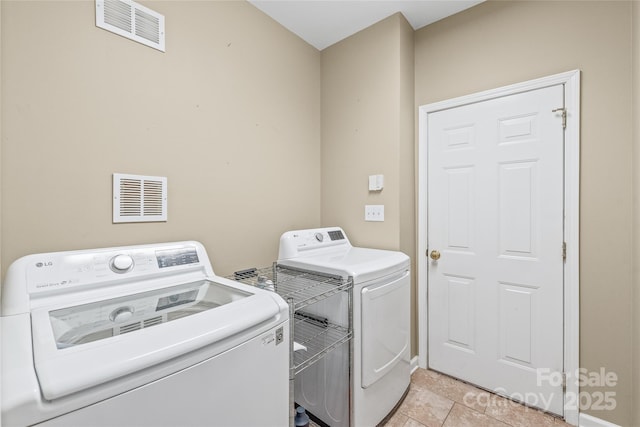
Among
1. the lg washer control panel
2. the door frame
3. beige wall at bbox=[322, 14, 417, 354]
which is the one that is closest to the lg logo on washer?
the lg washer control panel

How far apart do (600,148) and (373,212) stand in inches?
53.0

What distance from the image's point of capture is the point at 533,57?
1.80 metres

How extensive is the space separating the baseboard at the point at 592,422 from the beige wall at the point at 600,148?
0.09 feet

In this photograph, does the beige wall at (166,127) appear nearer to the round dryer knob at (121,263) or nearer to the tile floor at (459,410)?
the round dryer knob at (121,263)

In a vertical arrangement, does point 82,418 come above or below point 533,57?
below

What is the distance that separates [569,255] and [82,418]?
2268 mm

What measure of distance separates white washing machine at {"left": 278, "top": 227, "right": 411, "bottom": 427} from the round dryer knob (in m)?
0.85

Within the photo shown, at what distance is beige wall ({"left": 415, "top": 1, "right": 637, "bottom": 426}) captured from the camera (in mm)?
1553

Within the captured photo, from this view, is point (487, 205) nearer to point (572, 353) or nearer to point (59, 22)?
point (572, 353)

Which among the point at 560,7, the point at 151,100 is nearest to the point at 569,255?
the point at 560,7

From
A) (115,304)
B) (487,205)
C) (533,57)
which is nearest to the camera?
(115,304)

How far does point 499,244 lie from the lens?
1.94 metres

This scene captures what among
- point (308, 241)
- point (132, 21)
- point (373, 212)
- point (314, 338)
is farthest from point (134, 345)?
point (373, 212)

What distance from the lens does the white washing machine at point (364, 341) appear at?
150 centimetres
